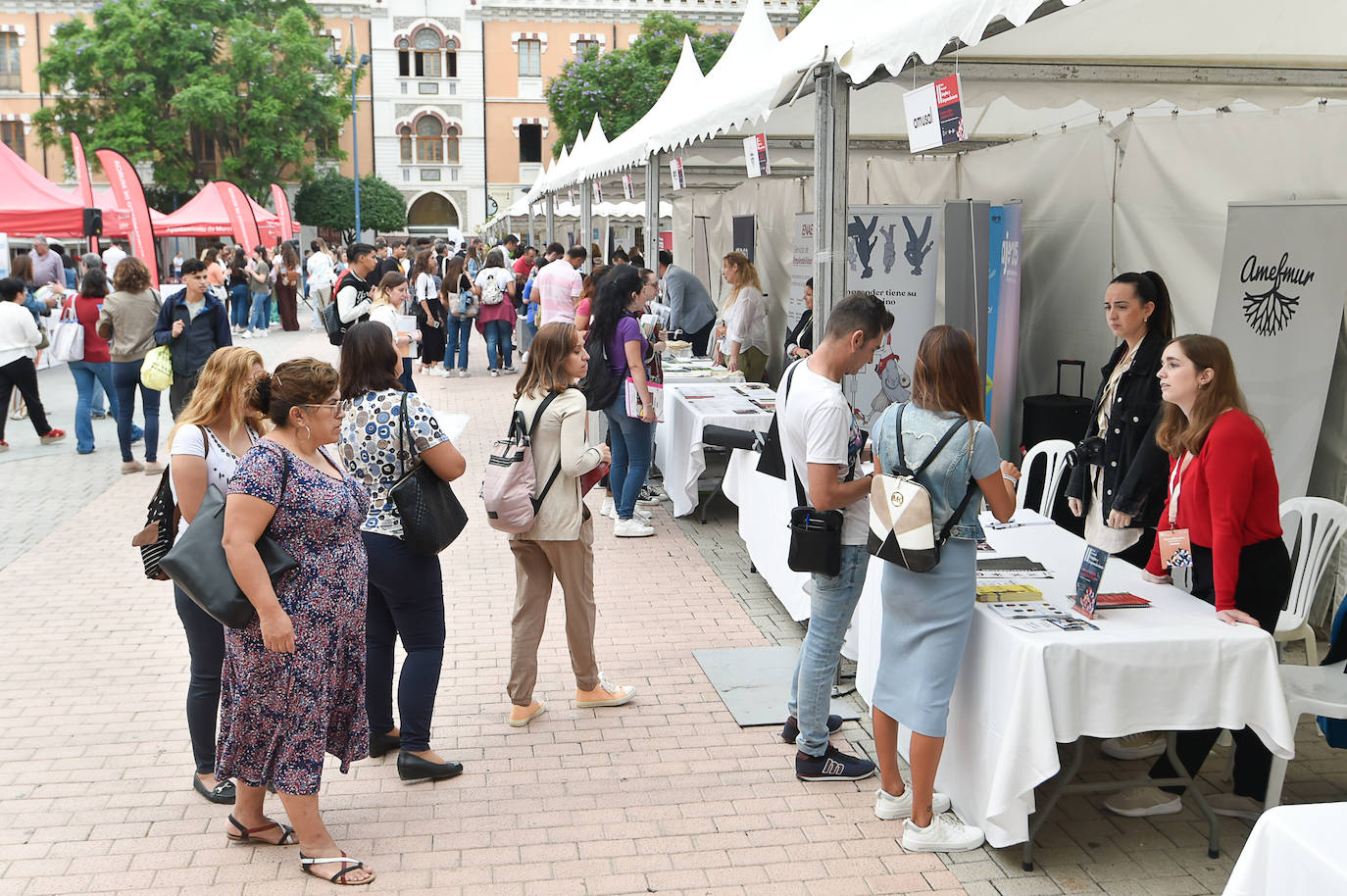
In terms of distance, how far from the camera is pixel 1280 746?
349 centimetres

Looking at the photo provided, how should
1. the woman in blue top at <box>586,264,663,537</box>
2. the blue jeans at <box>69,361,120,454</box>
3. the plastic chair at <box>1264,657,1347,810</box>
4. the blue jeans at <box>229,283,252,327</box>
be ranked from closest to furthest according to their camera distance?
the plastic chair at <box>1264,657,1347,810</box> < the woman in blue top at <box>586,264,663,537</box> < the blue jeans at <box>69,361,120,454</box> < the blue jeans at <box>229,283,252,327</box>

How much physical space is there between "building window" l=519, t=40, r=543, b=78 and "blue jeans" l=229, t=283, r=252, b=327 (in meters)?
32.9

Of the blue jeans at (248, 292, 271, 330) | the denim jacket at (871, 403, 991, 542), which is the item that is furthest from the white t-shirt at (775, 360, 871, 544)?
the blue jeans at (248, 292, 271, 330)

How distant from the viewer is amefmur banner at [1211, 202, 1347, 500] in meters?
6.09

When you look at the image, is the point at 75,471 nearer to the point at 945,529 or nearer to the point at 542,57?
the point at 945,529

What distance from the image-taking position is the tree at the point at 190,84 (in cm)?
4125

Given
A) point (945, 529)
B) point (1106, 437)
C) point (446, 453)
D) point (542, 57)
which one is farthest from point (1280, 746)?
point (542, 57)

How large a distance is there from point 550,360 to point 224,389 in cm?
117

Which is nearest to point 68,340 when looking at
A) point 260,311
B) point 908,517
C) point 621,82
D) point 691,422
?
point 691,422

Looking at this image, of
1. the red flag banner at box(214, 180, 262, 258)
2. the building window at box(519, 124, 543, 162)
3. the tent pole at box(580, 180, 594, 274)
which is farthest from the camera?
the building window at box(519, 124, 543, 162)

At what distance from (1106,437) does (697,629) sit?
2.25 m

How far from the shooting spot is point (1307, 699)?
3.75 m

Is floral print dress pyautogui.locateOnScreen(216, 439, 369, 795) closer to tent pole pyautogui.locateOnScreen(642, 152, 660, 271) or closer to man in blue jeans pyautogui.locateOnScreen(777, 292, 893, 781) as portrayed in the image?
man in blue jeans pyautogui.locateOnScreen(777, 292, 893, 781)

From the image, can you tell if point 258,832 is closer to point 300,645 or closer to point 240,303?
point 300,645
